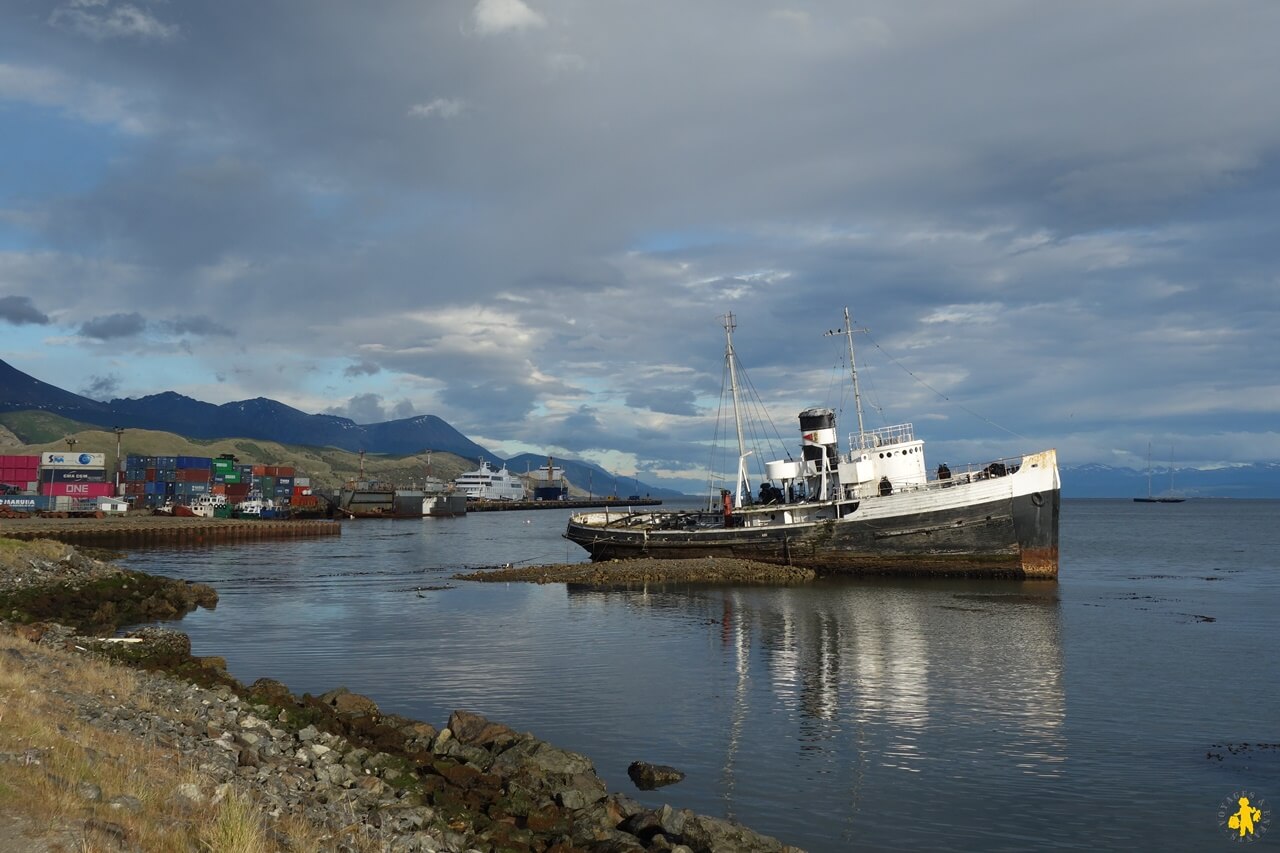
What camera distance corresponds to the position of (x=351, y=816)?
1245cm

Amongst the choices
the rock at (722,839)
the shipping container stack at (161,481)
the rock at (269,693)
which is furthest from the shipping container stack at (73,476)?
the rock at (722,839)

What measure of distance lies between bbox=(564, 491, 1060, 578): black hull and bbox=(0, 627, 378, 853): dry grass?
46827 mm

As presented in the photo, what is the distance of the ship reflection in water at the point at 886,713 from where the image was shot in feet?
54.0

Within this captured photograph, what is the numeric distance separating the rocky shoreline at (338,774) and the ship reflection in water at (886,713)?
3.10 metres

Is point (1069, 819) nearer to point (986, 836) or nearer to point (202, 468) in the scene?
point (986, 836)

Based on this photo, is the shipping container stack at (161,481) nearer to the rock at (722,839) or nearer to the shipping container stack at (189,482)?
the shipping container stack at (189,482)

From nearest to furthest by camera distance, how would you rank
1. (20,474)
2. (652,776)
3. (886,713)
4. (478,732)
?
(652,776) < (478,732) < (886,713) < (20,474)

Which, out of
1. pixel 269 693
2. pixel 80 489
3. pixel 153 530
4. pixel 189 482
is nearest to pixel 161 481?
pixel 189 482

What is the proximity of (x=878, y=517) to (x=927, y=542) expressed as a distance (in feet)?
10.4

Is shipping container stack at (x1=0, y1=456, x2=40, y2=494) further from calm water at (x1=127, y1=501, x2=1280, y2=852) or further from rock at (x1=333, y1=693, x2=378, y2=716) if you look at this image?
rock at (x1=333, y1=693, x2=378, y2=716)

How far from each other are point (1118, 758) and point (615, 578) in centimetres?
3878

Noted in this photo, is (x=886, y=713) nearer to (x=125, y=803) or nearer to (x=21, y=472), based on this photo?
(x=125, y=803)

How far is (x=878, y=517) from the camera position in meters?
55.1

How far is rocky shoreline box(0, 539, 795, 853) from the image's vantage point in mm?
10719
